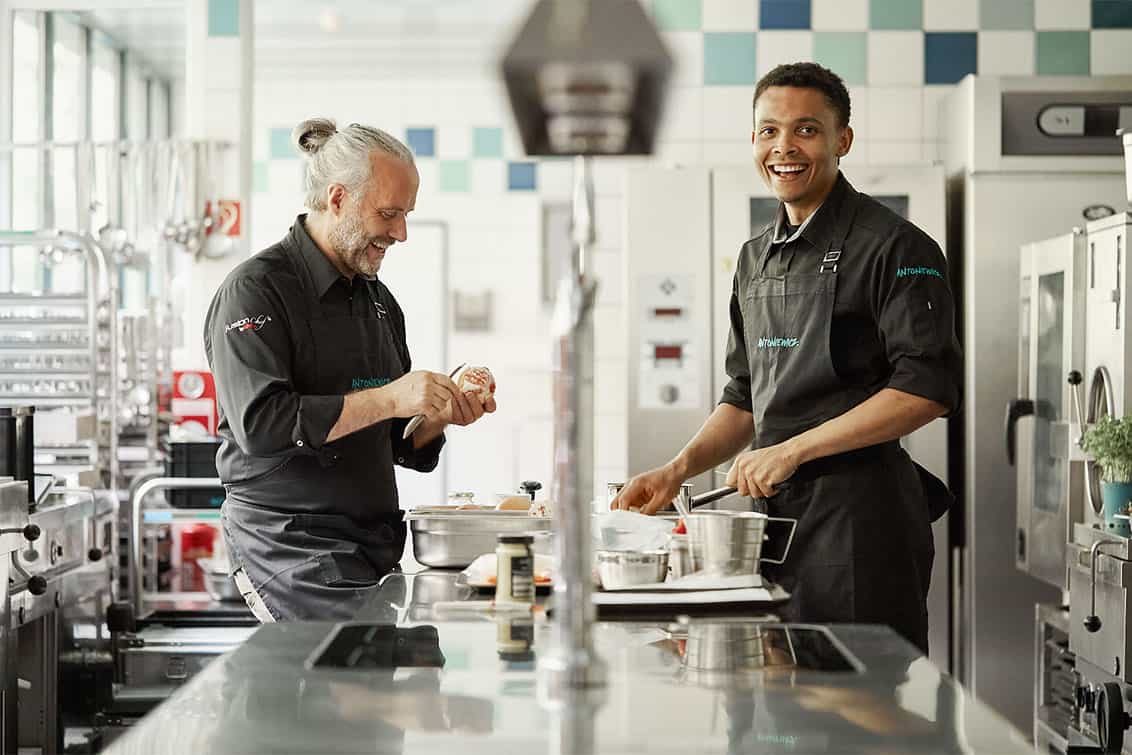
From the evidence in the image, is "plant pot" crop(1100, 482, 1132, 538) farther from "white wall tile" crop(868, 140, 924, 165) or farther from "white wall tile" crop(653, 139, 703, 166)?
"white wall tile" crop(653, 139, 703, 166)

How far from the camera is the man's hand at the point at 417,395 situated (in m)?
2.40

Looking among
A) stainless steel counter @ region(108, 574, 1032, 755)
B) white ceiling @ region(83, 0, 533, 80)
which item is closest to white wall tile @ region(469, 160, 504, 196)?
white ceiling @ region(83, 0, 533, 80)

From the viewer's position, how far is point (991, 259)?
→ 4676 mm

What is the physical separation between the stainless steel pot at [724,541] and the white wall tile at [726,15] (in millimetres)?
3564

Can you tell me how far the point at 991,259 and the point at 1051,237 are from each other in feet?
0.73

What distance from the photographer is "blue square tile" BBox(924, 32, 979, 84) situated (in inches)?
207

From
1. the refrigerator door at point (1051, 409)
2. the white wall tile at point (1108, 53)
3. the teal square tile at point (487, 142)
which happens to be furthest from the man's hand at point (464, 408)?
the teal square tile at point (487, 142)

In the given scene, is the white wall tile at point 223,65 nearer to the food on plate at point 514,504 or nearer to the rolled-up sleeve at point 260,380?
the rolled-up sleeve at point 260,380

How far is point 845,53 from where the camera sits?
529 centimetres

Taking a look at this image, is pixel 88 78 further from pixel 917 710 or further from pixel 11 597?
pixel 917 710

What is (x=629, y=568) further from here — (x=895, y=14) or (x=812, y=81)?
(x=895, y=14)

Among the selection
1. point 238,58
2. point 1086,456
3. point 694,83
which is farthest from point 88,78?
point 1086,456

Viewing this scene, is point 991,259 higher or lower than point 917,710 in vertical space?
higher

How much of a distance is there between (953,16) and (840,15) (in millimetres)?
428
